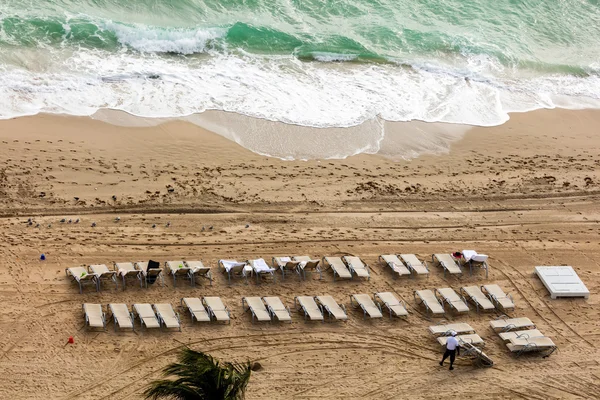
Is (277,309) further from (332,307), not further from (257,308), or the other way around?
(332,307)

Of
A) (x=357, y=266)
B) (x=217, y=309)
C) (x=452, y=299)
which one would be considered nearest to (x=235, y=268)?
(x=217, y=309)

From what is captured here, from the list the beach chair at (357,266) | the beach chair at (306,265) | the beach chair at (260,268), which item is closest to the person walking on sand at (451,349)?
the beach chair at (357,266)

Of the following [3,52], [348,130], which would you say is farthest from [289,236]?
[3,52]

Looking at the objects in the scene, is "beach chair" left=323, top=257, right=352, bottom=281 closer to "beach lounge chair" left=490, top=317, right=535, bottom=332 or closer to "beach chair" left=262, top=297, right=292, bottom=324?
"beach chair" left=262, top=297, right=292, bottom=324

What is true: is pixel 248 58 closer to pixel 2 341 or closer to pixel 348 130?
pixel 348 130

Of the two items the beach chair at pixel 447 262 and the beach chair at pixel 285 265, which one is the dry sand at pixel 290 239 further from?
the beach chair at pixel 285 265

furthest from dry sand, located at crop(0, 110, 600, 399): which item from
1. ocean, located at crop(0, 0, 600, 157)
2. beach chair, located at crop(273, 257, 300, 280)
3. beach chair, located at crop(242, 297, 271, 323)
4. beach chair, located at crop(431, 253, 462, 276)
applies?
ocean, located at crop(0, 0, 600, 157)
